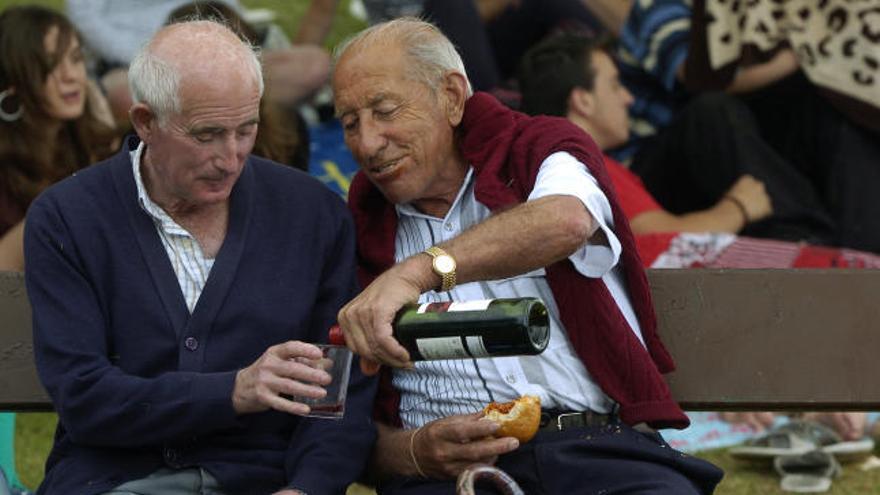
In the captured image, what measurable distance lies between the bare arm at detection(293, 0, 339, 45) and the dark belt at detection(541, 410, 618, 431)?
403 cm

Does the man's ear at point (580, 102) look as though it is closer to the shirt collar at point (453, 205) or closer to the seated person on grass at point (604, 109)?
the seated person on grass at point (604, 109)

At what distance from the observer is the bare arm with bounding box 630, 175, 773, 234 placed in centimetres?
755

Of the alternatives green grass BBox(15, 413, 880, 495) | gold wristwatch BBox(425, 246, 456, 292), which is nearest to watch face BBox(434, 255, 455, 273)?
gold wristwatch BBox(425, 246, 456, 292)

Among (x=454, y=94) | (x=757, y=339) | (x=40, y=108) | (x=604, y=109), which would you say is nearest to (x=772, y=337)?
(x=757, y=339)

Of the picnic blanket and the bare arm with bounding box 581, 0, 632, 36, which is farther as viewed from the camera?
the bare arm with bounding box 581, 0, 632, 36

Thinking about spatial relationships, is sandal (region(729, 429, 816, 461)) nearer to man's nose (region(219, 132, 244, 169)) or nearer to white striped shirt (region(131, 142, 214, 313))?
white striped shirt (region(131, 142, 214, 313))

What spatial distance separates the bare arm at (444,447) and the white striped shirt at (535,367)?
117 millimetres

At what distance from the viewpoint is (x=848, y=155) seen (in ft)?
25.9

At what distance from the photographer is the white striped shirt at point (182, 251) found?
15.5 feet

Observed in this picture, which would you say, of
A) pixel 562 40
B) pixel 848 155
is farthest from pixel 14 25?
pixel 848 155

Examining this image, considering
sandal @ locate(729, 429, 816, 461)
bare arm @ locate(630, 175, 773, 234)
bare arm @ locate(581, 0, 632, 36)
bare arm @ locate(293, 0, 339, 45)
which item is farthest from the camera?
bare arm @ locate(581, 0, 632, 36)

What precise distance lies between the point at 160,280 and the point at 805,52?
3.99 metres

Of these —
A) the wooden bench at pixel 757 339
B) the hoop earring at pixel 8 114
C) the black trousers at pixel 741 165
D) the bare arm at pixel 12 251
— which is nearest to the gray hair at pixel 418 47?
the wooden bench at pixel 757 339

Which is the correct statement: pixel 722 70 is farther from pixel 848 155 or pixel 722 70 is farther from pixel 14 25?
pixel 14 25
